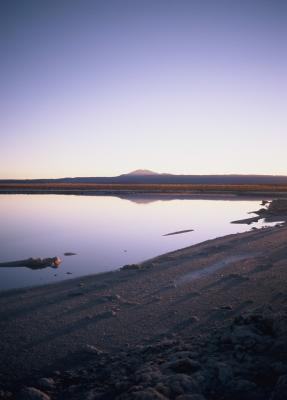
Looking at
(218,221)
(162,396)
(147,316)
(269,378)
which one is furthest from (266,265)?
(218,221)

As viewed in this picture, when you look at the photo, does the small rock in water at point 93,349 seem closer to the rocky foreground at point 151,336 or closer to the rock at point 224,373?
the rocky foreground at point 151,336

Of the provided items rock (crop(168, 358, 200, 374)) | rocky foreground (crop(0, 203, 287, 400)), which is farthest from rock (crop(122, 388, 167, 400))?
rock (crop(168, 358, 200, 374))

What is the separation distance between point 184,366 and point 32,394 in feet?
7.08

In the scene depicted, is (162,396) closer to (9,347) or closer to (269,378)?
(269,378)

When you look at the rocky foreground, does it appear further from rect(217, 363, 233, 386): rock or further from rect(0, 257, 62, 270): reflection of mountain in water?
rect(0, 257, 62, 270): reflection of mountain in water

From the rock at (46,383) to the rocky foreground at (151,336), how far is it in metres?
0.01

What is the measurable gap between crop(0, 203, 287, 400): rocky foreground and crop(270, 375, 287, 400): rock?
0.01m

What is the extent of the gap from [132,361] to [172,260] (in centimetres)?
710

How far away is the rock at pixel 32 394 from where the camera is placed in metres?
4.54

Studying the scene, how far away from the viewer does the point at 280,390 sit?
12.9ft

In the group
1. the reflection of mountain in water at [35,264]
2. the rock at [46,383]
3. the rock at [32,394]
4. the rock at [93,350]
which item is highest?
the reflection of mountain in water at [35,264]

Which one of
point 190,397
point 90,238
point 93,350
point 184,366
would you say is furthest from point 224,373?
point 90,238

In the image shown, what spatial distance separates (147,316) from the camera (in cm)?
732

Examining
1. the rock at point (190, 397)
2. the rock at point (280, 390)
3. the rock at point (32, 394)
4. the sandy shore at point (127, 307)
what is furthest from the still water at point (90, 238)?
the rock at point (280, 390)
